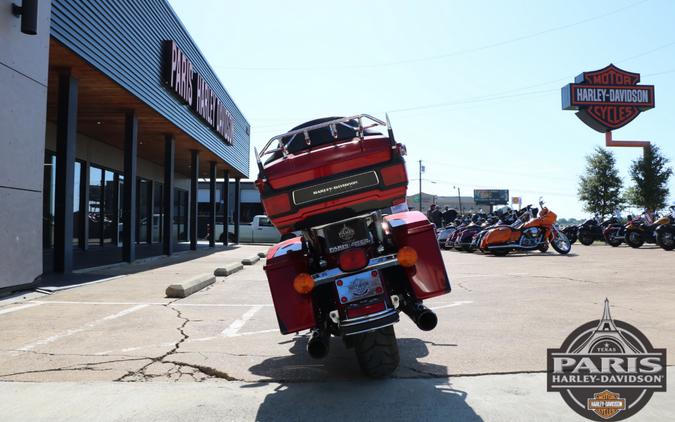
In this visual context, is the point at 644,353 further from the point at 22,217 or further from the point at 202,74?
the point at 202,74

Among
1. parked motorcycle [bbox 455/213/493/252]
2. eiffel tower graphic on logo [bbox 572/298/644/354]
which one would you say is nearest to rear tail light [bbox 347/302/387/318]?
eiffel tower graphic on logo [bbox 572/298/644/354]

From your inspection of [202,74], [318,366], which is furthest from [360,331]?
[202,74]

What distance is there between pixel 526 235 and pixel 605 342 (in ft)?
45.1

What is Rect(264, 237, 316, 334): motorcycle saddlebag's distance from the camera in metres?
3.72

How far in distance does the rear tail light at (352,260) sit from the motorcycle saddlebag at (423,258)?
17.4 inches

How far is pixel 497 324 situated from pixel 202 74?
16.5 metres

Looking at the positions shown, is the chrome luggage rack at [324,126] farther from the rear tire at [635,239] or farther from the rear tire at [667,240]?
the rear tire at [635,239]

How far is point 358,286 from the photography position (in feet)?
11.4

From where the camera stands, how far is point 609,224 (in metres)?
20.1

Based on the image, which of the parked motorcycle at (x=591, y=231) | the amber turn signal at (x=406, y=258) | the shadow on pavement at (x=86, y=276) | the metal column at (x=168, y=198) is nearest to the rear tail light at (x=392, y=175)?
the amber turn signal at (x=406, y=258)

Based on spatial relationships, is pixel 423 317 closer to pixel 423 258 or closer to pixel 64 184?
pixel 423 258

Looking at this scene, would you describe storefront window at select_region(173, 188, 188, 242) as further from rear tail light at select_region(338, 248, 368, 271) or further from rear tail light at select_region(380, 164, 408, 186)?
rear tail light at select_region(380, 164, 408, 186)

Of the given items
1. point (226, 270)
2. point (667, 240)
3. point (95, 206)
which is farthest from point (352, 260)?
point (95, 206)

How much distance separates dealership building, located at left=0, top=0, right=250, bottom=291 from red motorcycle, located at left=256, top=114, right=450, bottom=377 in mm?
6205
